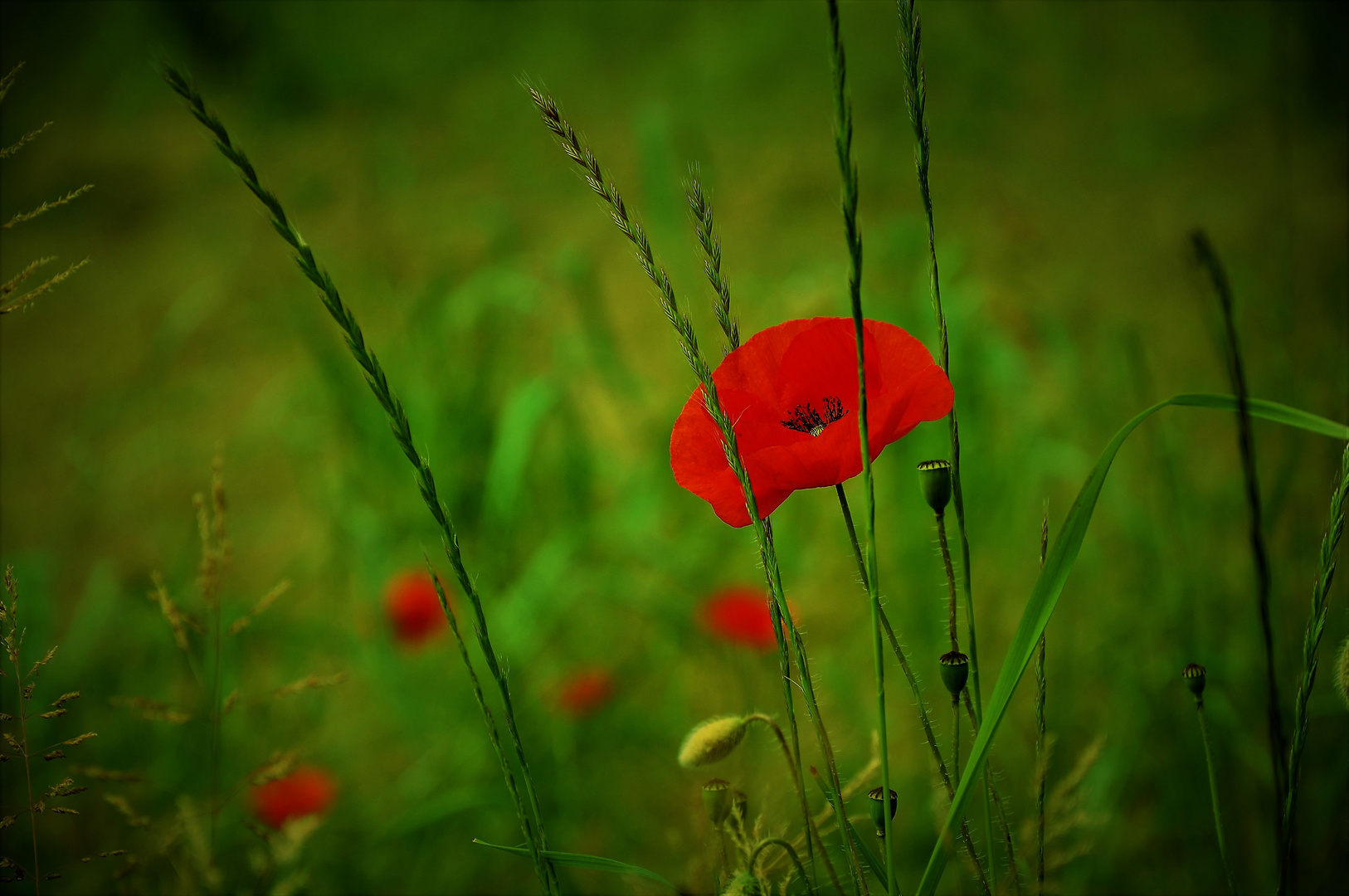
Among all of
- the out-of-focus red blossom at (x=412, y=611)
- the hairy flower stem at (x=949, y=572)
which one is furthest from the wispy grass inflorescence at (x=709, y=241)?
the out-of-focus red blossom at (x=412, y=611)

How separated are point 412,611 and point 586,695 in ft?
0.91

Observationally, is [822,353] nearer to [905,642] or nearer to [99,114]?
[905,642]

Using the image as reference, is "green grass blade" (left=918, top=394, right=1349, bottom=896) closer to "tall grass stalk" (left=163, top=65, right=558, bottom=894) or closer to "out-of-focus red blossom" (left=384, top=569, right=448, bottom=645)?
"tall grass stalk" (left=163, top=65, right=558, bottom=894)

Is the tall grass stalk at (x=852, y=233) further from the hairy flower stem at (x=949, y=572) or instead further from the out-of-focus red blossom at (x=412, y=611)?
the out-of-focus red blossom at (x=412, y=611)

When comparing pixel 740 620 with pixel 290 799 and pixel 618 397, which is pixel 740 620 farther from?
pixel 618 397

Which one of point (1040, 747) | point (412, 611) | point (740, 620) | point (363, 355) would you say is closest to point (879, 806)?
point (1040, 747)

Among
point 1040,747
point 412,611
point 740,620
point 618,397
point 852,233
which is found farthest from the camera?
point 618,397

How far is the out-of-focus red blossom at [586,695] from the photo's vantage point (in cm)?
87

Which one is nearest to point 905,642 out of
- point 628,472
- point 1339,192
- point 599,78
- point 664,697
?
point 664,697

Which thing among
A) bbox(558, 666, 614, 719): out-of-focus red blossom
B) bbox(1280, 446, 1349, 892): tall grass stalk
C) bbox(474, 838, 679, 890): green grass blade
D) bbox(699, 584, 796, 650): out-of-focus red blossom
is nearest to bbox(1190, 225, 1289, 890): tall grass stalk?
bbox(1280, 446, 1349, 892): tall grass stalk

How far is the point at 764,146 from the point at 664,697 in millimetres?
1882

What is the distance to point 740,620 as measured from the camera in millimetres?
852

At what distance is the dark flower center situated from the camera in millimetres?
376

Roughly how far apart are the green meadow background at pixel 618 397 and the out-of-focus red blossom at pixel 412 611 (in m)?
0.07
